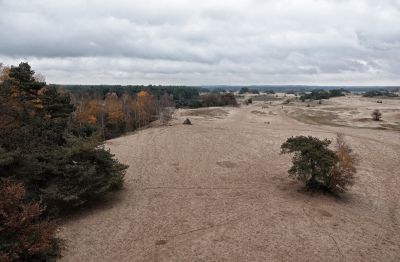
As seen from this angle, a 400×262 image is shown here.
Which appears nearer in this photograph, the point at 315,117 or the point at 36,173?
the point at 36,173

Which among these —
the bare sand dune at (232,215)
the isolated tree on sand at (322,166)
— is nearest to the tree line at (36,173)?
the bare sand dune at (232,215)

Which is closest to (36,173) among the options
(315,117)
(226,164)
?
(226,164)

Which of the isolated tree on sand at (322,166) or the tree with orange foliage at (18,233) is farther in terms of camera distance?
the isolated tree on sand at (322,166)

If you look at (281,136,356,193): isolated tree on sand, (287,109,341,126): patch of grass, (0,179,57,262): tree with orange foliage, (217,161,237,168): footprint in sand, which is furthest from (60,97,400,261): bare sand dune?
(287,109,341,126): patch of grass

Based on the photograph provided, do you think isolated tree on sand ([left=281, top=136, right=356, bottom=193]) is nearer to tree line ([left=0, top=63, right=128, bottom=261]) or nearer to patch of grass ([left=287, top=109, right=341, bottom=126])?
tree line ([left=0, top=63, right=128, bottom=261])

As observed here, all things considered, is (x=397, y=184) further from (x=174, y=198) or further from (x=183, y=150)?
(x=183, y=150)

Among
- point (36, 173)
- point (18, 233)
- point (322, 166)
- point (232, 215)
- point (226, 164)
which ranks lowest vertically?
point (232, 215)

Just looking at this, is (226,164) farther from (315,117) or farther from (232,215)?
(315,117)

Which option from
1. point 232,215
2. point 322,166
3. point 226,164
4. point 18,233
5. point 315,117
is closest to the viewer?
point 18,233

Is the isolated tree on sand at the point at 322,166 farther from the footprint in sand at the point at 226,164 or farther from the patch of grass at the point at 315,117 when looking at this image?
the patch of grass at the point at 315,117
